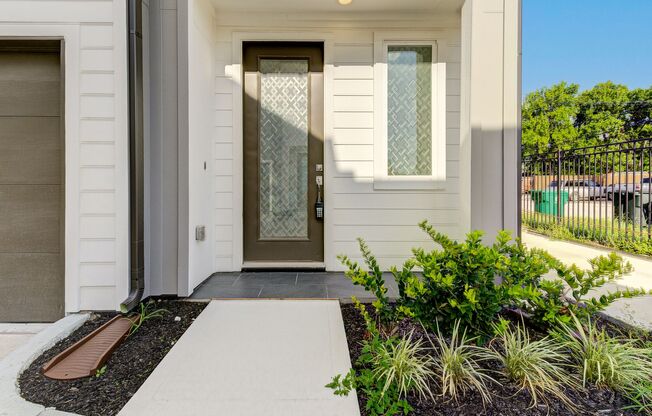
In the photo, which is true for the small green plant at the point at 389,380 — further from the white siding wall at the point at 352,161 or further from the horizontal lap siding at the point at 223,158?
the horizontal lap siding at the point at 223,158

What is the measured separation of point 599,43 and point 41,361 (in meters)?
55.4

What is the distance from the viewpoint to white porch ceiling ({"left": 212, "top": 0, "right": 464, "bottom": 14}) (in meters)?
3.03

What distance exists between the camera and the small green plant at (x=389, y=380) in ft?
4.35

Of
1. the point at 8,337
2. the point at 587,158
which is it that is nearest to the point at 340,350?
the point at 8,337

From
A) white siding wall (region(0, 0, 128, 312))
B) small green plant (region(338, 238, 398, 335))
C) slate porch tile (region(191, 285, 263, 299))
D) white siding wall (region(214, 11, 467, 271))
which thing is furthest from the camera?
white siding wall (region(214, 11, 467, 271))

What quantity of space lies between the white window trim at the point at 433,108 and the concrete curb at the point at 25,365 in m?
2.64

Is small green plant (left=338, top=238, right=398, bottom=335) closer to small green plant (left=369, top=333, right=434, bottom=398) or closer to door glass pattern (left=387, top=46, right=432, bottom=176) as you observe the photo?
small green plant (left=369, top=333, right=434, bottom=398)

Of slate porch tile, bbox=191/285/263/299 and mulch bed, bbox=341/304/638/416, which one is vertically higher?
slate porch tile, bbox=191/285/263/299

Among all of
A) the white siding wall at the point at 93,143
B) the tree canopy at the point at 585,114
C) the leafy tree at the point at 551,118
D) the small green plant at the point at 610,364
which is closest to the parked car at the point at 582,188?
the small green plant at the point at 610,364

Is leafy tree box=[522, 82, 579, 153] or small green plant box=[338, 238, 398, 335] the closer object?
small green plant box=[338, 238, 398, 335]

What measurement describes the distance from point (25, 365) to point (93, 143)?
143 centimetres

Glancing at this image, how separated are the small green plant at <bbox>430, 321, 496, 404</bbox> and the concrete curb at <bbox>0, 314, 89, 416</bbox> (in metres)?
1.55

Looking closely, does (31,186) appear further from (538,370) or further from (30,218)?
(538,370)

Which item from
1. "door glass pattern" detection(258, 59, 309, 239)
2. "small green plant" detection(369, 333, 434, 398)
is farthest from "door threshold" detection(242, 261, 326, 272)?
"small green plant" detection(369, 333, 434, 398)
